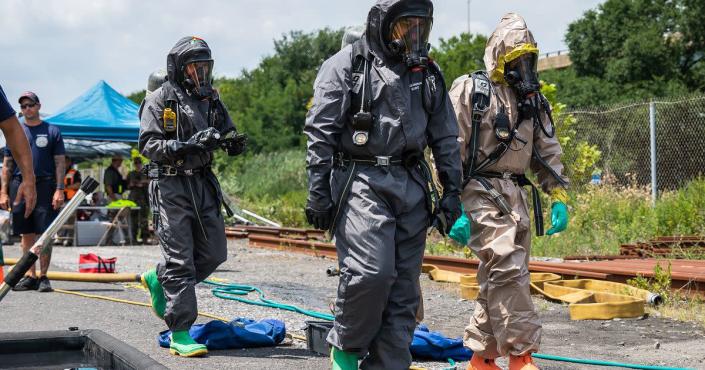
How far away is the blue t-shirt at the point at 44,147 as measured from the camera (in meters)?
10.3

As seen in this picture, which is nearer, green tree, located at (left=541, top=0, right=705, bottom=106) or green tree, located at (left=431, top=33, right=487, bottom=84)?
green tree, located at (left=541, top=0, right=705, bottom=106)

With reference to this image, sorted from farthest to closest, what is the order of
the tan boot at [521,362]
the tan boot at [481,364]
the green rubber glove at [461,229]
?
the tan boot at [481,364]
the green rubber glove at [461,229]
the tan boot at [521,362]

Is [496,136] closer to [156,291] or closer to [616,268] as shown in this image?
[156,291]

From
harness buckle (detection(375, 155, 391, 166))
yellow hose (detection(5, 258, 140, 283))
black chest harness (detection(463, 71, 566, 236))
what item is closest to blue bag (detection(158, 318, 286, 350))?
black chest harness (detection(463, 71, 566, 236))

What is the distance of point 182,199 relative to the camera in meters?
6.67

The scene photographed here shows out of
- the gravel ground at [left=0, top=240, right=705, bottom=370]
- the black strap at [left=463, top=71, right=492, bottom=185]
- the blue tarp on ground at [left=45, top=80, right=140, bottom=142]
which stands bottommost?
the gravel ground at [left=0, top=240, right=705, bottom=370]

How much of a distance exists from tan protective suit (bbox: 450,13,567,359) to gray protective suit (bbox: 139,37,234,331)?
6.38ft

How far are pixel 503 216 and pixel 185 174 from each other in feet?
7.64

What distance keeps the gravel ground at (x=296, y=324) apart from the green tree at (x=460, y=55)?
4395 cm

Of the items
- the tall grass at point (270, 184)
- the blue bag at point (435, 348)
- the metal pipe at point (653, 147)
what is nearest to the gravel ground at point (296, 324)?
the blue bag at point (435, 348)

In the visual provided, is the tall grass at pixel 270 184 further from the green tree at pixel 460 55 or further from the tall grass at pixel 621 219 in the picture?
the green tree at pixel 460 55

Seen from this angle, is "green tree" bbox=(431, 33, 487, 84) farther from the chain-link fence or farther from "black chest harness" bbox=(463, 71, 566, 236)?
"black chest harness" bbox=(463, 71, 566, 236)

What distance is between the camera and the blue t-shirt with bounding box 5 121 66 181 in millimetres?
10273

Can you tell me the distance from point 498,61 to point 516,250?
1235 millimetres
